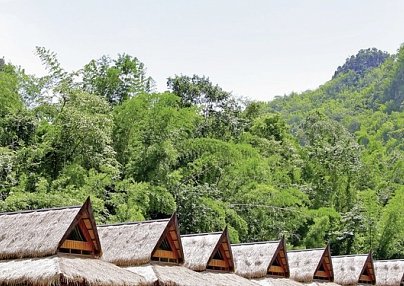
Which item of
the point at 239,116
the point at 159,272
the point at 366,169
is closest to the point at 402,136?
the point at 366,169

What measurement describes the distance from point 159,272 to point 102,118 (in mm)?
13608

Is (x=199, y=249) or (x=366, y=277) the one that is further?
(x=366, y=277)

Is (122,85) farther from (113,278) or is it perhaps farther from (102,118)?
(113,278)

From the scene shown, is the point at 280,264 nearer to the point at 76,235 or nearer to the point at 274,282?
the point at 274,282

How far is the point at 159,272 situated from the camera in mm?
18406

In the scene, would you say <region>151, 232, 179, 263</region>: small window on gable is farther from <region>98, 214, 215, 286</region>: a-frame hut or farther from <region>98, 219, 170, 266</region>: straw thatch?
<region>98, 219, 170, 266</region>: straw thatch

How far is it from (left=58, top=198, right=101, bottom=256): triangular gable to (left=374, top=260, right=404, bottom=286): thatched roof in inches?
661

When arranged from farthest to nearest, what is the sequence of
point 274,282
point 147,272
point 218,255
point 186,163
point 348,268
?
point 186,163, point 348,268, point 274,282, point 218,255, point 147,272

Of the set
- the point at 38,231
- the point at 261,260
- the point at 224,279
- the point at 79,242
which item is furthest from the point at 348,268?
the point at 38,231

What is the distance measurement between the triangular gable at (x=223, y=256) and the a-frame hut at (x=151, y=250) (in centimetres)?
170

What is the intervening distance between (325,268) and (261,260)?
4.10m

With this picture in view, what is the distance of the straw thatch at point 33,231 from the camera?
15828 mm

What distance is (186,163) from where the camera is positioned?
3719cm

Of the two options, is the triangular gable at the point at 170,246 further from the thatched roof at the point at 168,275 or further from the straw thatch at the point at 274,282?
the straw thatch at the point at 274,282
